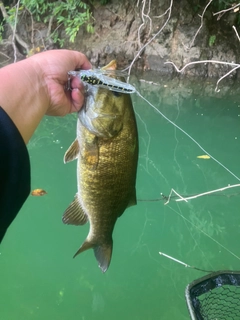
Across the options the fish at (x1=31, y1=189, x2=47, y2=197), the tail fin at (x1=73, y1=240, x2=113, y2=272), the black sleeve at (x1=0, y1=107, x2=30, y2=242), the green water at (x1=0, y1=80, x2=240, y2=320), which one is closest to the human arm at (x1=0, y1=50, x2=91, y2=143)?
the black sleeve at (x1=0, y1=107, x2=30, y2=242)

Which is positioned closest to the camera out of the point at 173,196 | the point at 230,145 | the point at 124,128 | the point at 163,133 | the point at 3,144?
the point at 3,144

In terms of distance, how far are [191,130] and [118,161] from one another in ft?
12.9

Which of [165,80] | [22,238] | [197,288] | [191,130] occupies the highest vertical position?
[197,288]

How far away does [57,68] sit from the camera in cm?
120

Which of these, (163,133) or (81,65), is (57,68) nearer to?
(81,65)

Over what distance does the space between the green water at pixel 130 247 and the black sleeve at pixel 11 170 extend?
5.81 feet

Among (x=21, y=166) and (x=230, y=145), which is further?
(x=230, y=145)

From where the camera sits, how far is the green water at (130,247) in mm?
2521

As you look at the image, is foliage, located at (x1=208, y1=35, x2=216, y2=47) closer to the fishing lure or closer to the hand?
the hand

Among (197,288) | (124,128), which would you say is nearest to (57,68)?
(124,128)

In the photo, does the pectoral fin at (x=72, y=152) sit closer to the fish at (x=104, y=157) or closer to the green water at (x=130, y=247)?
the fish at (x=104, y=157)

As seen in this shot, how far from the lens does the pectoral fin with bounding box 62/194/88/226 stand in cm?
134

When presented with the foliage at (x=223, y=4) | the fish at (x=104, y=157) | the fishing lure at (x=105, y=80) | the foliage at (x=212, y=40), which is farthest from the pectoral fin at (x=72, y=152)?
the foliage at (x=212, y=40)

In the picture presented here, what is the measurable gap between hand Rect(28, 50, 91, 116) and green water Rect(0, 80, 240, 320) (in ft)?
5.28
